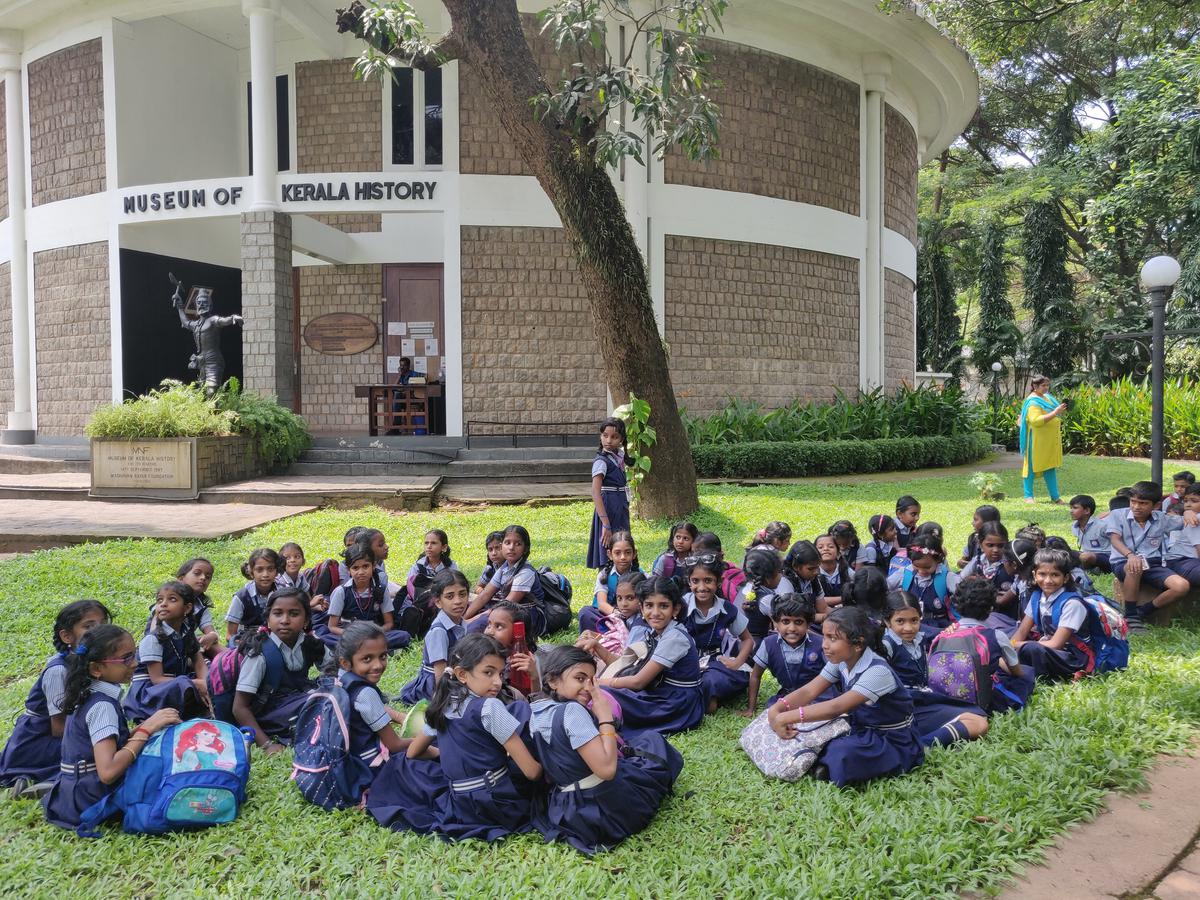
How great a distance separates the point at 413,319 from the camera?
15.5 meters

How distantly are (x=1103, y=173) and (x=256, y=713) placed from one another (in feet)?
82.0

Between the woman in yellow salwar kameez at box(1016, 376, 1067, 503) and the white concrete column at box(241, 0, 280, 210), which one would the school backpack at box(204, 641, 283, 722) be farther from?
the white concrete column at box(241, 0, 280, 210)

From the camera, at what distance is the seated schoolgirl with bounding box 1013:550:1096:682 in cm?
466

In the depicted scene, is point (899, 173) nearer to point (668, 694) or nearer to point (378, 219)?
point (378, 219)

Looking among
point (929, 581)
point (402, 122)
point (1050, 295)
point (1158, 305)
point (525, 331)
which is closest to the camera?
point (929, 581)

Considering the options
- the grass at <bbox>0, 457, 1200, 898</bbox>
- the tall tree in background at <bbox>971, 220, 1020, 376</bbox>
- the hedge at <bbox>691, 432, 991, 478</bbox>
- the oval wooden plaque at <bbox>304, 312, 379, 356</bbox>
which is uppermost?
the tall tree in background at <bbox>971, 220, 1020, 376</bbox>

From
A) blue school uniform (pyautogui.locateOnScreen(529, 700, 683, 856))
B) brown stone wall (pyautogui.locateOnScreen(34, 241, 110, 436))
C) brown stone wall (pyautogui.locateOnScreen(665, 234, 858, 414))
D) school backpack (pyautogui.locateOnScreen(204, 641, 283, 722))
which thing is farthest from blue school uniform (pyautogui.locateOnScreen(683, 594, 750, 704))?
brown stone wall (pyautogui.locateOnScreen(34, 241, 110, 436))

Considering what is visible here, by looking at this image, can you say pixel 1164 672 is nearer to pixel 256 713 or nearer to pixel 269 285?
pixel 256 713

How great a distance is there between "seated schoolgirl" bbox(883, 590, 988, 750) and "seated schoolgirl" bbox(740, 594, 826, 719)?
15.3 inches

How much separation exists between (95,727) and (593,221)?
21.9 ft

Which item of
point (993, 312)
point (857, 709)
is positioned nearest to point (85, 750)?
point (857, 709)

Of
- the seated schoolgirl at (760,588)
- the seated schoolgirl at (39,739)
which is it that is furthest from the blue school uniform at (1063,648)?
the seated schoolgirl at (39,739)

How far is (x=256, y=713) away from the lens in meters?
4.26

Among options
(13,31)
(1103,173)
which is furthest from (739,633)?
(1103,173)
